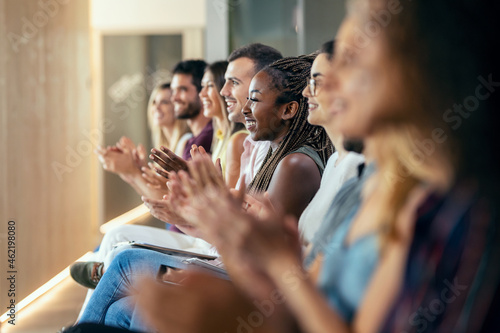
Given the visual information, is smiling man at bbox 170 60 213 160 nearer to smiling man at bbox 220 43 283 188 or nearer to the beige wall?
the beige wall

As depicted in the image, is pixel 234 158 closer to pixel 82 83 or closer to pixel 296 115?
pixel 296 115

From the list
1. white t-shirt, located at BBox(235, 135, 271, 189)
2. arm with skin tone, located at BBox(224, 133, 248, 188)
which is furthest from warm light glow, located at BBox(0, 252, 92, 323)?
white t-shirt, located at BBox(235, 135, 271, 189)

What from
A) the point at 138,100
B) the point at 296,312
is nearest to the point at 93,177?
the point at 138,100

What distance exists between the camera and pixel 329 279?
2.53 ft

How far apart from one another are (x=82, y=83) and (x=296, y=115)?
11.0 feet

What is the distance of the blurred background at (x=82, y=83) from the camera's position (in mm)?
3055

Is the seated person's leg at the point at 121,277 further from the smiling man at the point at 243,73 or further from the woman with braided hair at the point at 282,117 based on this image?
the smiling man at the point at 243,73

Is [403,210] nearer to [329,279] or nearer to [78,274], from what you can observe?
[329,279]

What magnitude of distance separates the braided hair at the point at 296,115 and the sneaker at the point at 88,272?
0.76m

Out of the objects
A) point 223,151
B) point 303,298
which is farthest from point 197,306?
point 223,151

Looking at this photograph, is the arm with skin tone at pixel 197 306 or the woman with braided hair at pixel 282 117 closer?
the arm with skin tone at pixel 197 306

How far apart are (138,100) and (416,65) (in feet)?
16.3

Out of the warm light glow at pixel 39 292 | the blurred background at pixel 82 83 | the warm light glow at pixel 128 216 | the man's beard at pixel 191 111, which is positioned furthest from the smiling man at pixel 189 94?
the warm light glow at pixel 128 216

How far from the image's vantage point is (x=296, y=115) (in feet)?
5.96
